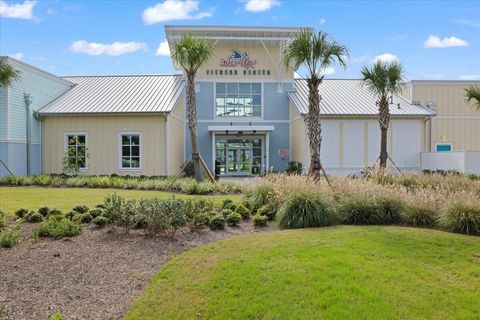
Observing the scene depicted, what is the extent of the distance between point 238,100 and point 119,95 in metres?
7.30

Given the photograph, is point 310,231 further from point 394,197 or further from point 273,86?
point 273,86

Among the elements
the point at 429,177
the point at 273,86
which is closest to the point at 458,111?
the point at 273,86

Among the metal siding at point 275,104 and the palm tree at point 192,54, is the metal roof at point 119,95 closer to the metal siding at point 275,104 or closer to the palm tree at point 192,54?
the palm tree at point 192,54

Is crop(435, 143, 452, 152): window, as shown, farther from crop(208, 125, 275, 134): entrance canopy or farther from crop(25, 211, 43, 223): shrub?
crop(25, 211, 43, 223): shrub

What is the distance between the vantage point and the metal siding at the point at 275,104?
29344 mm

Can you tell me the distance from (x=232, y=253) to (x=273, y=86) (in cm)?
2334

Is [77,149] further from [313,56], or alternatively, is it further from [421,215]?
[421,215]

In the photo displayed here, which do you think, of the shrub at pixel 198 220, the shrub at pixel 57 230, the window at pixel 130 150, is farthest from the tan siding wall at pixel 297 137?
the shrub at pixel 57 230

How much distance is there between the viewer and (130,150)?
2448 centimetres

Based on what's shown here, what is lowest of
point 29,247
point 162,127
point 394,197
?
point 29,247

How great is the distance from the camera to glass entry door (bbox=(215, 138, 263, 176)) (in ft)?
99.1

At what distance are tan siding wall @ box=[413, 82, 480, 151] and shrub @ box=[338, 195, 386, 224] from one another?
71.7ft

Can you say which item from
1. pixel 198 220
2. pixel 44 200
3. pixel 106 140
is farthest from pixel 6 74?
pixel 198 220

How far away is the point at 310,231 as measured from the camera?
28.3ft
